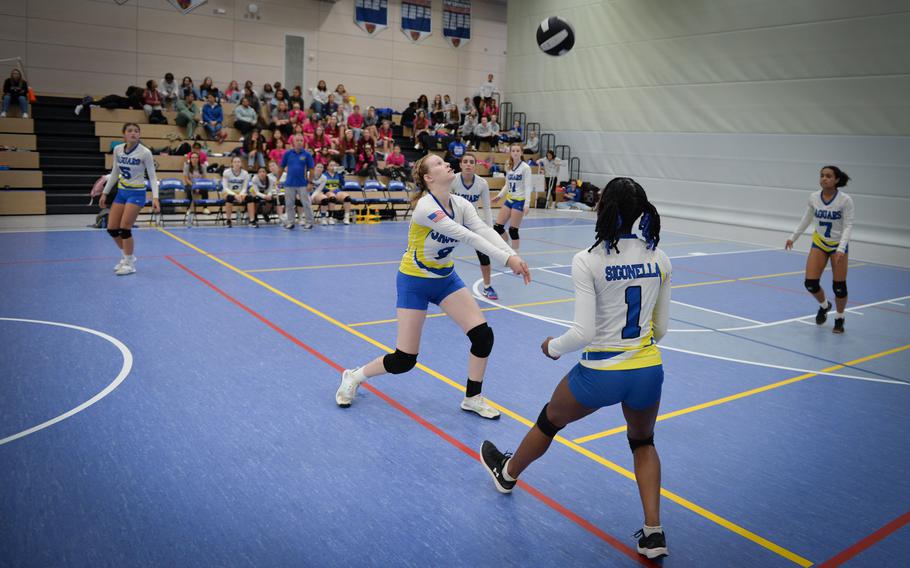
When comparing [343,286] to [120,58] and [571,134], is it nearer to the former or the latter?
[120,58]

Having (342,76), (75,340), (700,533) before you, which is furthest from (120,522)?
(342,76)

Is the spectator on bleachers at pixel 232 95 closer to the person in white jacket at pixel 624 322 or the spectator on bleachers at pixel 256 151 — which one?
the spectator on bleachers at pixel 256 151

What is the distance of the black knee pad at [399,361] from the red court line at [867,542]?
2.80 meters

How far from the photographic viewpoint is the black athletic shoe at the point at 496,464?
4.12 m

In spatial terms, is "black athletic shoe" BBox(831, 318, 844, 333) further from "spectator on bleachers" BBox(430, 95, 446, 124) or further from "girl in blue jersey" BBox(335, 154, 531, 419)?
"spectator on bleachers" BBox(430, 95, 446, 124)

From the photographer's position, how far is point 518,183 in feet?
36.4

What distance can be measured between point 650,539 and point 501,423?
1911 mm

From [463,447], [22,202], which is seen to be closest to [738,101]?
[463,447]

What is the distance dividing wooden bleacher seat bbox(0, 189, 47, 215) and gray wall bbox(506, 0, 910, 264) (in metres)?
17.0

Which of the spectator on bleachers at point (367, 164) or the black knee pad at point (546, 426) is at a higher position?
the spectator on bleachers at point (367, 164)

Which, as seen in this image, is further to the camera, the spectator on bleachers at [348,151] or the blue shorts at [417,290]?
the spectator on bleachers at [348,151]

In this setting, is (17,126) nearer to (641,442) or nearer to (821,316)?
(821,316)

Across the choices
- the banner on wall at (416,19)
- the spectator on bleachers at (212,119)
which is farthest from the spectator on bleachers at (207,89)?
the banner on wall at (416,19)

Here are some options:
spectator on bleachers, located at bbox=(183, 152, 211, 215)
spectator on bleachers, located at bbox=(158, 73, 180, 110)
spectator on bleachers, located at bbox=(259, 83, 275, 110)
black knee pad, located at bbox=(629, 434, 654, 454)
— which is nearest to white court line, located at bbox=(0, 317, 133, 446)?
black knee pad, located at bbox=(629, 434, 654, 454)
